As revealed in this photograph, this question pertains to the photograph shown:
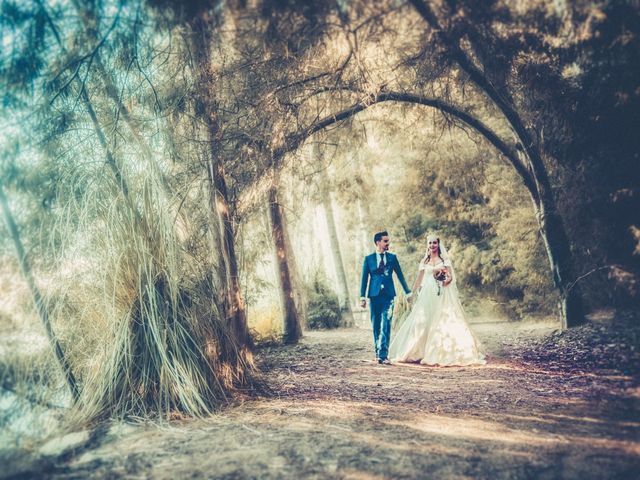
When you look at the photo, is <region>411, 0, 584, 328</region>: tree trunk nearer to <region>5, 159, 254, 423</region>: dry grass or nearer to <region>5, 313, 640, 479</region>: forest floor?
<region>5, 313, 640, 479</region>: forest floor

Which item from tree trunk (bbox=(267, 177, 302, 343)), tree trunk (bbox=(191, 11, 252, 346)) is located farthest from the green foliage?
tree trunk (bbox=(191, 11, 252, 346))

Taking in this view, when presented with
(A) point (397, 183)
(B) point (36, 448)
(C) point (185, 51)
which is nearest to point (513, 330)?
(A) point (397, 183)

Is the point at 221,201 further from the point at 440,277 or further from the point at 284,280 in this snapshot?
the point at 284,280

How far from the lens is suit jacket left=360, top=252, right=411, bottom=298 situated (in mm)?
7152

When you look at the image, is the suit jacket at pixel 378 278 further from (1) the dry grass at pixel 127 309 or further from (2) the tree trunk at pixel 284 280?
(1) the dry grass at pixel 127 309

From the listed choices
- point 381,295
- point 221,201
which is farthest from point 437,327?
point 221,201

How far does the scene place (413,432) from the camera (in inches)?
139

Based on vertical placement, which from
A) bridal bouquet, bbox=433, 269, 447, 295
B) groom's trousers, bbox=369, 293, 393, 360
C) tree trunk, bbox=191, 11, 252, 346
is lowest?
groom's trousers, bbox=369, 293, 393, 360

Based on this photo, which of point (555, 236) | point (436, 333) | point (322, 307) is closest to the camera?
point (436, 333)

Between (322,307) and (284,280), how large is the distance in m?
3.82

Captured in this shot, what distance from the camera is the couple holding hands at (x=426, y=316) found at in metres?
6.61

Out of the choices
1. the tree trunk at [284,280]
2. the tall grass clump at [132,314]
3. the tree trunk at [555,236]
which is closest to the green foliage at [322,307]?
the tree trunk at [284,280]

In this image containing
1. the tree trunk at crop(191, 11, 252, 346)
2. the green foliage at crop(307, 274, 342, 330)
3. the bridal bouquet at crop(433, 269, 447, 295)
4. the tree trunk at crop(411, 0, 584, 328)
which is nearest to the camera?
A: the tree trunk at crop(191, 11, 252, 346)

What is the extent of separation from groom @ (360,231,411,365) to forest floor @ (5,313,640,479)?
3.70 ft
